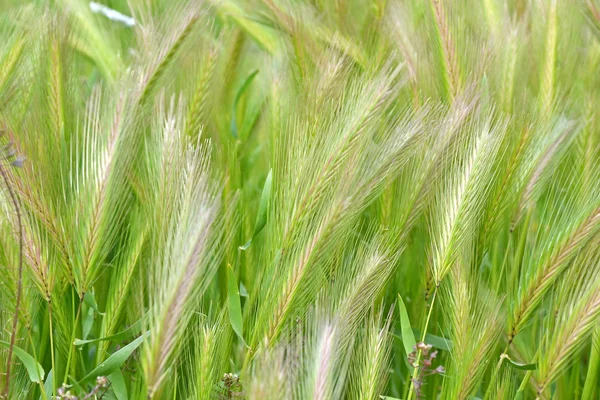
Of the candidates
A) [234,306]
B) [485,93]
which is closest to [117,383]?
[234,306]

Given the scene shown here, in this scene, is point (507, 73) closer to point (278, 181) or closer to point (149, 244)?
point (278, 181)

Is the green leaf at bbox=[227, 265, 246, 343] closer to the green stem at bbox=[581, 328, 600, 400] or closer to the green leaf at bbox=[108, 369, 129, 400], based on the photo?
the green leaf at bbox=[108, 369, 129, 400]

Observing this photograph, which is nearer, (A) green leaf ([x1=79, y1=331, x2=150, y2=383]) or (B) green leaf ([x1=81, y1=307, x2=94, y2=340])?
(A) green leaf ([x1=79, y1=331, x2=150, y2=383])

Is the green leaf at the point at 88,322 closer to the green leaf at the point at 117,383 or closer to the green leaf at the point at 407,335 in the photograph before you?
the green leaf at the point at 117,383

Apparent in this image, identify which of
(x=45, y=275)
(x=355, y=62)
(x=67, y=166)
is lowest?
(x=45, y=275)

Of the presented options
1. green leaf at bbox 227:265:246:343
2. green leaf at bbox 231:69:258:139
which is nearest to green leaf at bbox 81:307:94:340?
green leaf at bbox 227:265:246:343

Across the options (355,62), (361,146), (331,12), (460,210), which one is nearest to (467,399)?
(460,210)

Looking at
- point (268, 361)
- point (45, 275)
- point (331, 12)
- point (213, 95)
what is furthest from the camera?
point (331, 12)

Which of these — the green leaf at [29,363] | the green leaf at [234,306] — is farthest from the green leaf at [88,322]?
the green leaf at [234,306]
